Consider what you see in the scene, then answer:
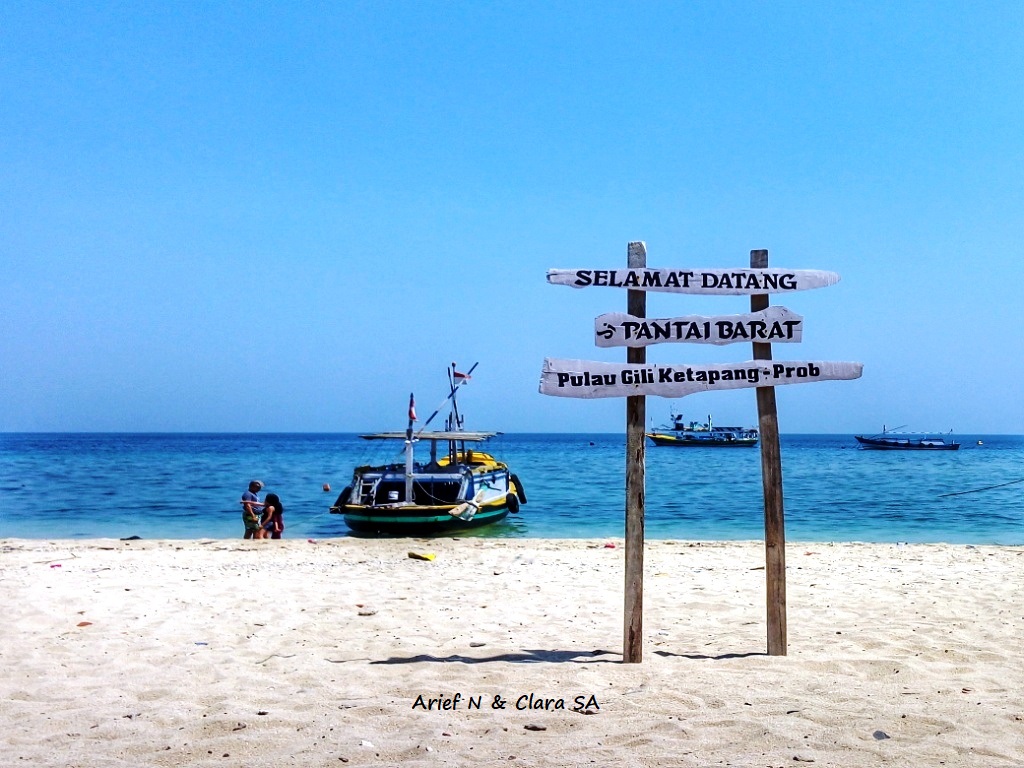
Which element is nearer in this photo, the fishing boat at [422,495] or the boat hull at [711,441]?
the fishing boat at [422,495]

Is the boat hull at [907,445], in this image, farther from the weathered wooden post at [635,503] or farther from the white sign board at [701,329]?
the weathered wooden post at [635,503]

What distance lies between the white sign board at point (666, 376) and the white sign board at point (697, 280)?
587mm

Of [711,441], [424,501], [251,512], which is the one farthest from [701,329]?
[711,441]

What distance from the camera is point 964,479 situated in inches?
2044

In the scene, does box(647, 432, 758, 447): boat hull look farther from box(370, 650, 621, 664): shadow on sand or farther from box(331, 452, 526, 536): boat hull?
box(370, 650, 621, 664): shadow on sand

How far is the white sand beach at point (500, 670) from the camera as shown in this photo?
4.49 m

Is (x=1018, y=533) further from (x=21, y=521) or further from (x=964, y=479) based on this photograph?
(x=964, y=479)

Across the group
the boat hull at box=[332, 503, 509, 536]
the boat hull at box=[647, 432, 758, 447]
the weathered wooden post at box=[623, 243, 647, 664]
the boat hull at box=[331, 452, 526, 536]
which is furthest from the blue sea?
the boat hull at box=[647, 432, 758, 447]

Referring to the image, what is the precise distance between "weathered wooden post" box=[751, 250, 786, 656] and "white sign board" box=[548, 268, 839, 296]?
0.13 meters

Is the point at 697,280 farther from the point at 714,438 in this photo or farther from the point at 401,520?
the point at 714,438

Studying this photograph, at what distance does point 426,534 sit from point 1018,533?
51.3ft

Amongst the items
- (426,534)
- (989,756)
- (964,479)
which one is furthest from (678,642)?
(964,479)

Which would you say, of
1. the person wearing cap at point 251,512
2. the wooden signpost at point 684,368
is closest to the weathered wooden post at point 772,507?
the wooden signpost at point 684,368

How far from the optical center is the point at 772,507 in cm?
657
